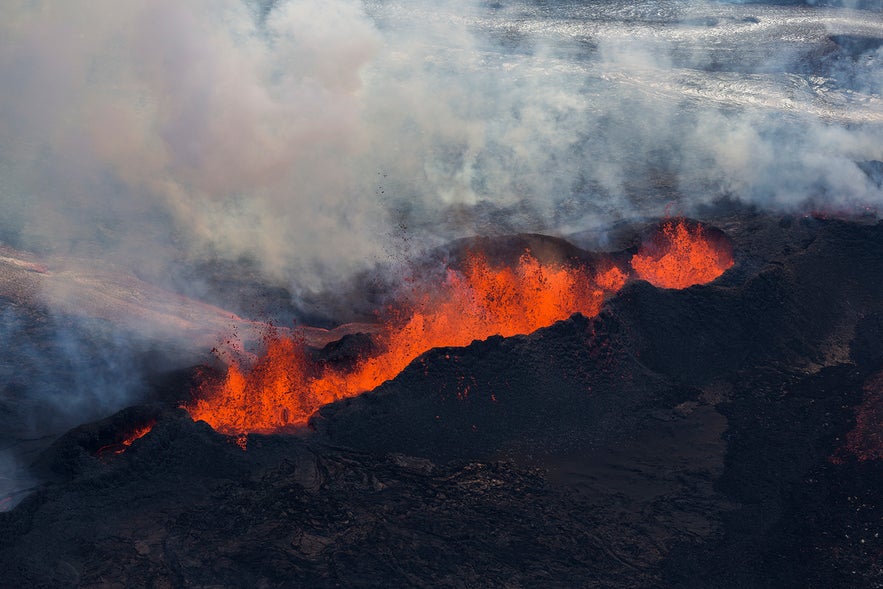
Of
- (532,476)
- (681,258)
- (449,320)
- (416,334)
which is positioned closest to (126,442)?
(416,334)

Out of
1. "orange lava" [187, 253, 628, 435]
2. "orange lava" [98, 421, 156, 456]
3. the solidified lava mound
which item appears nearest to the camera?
the solidified lava mound

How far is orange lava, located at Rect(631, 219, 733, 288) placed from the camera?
14.6 metres

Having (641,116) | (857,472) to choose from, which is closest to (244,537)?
(857,472)

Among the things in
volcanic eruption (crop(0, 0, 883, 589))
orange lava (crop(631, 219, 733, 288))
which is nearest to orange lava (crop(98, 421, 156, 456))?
volcanic eruption (crop(0, 0, 883, 589))

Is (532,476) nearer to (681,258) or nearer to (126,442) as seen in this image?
(126,442)

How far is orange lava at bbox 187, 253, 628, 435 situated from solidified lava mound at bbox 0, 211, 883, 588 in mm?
699

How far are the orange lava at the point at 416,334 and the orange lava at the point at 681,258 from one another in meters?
0.67

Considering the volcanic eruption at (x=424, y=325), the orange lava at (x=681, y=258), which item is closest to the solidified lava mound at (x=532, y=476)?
the volcanic eruption at (x=424, y=325)

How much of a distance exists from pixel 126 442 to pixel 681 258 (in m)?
9.81

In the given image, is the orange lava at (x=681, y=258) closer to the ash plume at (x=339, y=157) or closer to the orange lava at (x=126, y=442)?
the ash plume at (x=339, y=157)

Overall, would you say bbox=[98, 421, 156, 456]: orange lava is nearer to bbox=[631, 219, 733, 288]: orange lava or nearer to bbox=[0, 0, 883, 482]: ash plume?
bbox=[0, 0, 883, 482]: ash plume

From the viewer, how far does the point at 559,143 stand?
18.7 metres

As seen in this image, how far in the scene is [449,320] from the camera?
13.4 meters

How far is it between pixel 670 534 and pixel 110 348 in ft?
27.2
